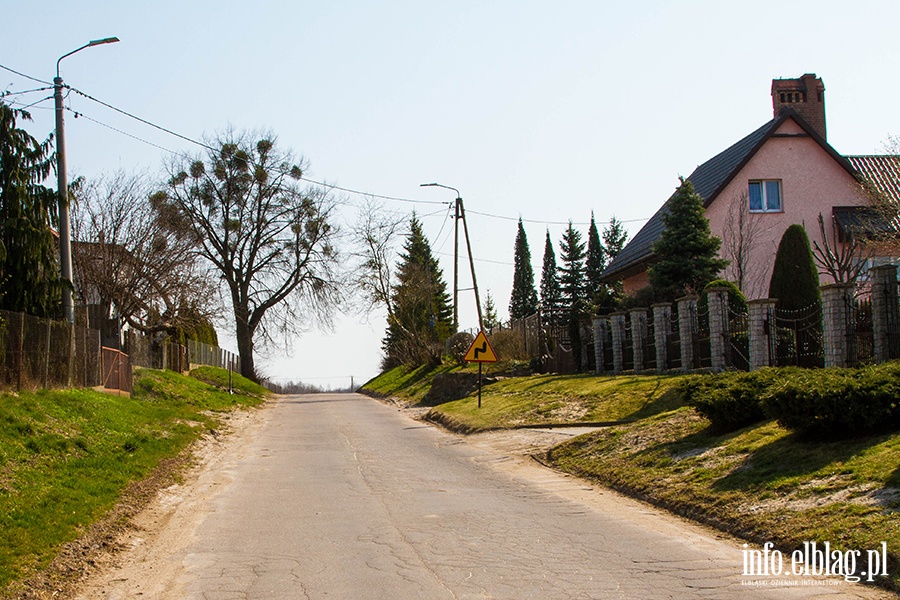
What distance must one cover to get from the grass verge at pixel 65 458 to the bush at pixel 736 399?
26.6 ft

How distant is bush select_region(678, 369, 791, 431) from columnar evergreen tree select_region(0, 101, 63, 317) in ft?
42.8

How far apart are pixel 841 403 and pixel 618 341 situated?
2029cm

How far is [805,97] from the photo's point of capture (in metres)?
41.6

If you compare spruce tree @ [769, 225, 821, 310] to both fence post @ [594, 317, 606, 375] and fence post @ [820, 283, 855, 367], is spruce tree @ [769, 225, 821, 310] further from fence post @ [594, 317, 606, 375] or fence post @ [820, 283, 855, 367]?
fence post @ [594, 317, 606, 375]

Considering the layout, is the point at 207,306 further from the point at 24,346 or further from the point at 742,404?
the point at 742,404

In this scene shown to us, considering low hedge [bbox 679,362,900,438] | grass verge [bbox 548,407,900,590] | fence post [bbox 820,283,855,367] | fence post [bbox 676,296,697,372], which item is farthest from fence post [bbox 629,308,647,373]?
low hedge [bbox 679,362,900,438]

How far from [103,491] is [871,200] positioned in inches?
1171

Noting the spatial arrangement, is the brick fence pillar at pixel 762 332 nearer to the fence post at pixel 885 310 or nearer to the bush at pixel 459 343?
the fence post at pixel 885 310

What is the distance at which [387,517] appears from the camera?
10.8 m

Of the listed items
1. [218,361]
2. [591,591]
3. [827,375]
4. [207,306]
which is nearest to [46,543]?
[591,591]

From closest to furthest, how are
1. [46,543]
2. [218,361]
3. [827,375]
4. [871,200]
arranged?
[46,543]
[827,375]
[871,200]
[218,361]

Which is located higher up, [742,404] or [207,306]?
[207,306]

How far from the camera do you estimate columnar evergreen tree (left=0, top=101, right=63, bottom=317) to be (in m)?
18.5

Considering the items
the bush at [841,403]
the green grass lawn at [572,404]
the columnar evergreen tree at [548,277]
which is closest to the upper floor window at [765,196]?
the green grass lawn at [572,404]
